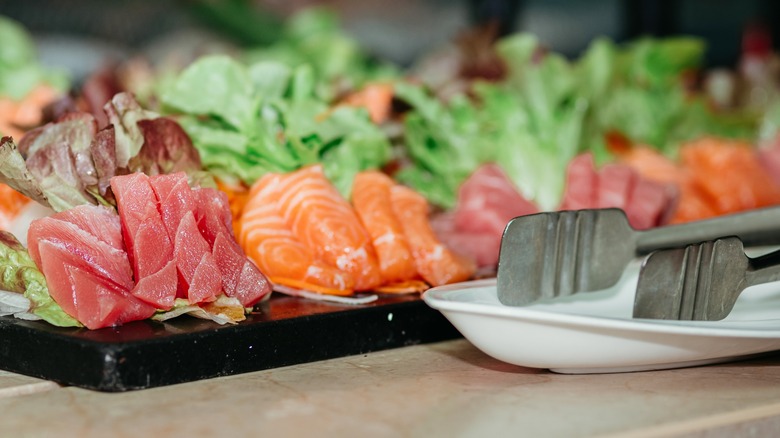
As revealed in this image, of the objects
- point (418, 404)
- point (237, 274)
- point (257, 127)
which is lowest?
point (418, 404)

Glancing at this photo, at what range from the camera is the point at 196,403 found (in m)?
1.46

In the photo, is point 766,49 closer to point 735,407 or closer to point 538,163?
point 538,163

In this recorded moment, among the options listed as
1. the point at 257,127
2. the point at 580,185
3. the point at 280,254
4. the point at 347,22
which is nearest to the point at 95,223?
the point at 280,254

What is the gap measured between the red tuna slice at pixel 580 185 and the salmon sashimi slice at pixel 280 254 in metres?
0.87

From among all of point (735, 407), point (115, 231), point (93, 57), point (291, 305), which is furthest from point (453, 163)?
point (93, 57)

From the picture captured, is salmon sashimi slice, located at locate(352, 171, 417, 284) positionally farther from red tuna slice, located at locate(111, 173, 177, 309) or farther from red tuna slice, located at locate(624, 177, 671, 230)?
red tuna slice, located at locate(624, 177, 671, 230)

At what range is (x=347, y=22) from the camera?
481cm

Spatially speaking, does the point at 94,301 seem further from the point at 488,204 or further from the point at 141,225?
the point at 488,204

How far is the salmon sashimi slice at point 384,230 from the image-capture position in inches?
80.4

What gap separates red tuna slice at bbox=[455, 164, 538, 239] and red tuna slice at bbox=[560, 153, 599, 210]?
145 mm

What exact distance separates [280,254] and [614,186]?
106cm

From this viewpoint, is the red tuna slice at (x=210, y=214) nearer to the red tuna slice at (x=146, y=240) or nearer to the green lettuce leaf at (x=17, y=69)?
the red tuna slice at (x=146, y=240)

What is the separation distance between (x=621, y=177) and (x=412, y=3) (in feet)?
7.89

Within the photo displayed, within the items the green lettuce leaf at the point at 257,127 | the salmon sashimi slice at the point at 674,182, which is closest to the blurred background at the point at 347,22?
the salmon sashimi slice at the point at 674,182
